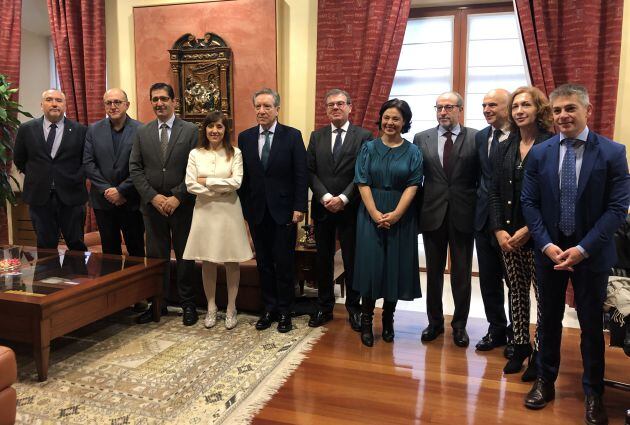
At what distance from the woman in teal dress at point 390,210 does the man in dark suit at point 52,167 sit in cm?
206

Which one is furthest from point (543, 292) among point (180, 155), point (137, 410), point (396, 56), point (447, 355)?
point (396, 56)

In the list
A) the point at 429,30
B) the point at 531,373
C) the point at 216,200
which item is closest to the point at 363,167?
the point at 216,200

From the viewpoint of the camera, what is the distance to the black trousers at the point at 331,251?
3207 millimetres

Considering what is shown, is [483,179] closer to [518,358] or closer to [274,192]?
[518,358]

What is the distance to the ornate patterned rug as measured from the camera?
2.22m

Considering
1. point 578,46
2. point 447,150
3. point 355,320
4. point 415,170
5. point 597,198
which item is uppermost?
point 578,46

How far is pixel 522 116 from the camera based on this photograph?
8.10 feet

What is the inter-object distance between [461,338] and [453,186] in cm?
93

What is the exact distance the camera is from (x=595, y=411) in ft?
6.99

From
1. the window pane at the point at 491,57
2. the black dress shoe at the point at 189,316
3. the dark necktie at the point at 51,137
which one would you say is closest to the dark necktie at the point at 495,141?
the window pane at the point at 491,57

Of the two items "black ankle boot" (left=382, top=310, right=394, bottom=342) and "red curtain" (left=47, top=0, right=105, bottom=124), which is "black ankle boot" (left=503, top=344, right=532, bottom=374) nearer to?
"black ankle boot" (left=382, top=310, right=394, bottom=342)

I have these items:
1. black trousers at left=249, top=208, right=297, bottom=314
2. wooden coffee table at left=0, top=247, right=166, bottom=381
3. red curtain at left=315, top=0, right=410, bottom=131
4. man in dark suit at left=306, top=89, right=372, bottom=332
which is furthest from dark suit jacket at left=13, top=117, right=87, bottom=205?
red curtain at left=315, top=0, right=410, bottom=131

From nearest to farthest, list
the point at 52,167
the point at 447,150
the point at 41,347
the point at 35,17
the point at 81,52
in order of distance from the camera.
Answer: the point at 41,347, the point at 447,150, the point at 52,167, the point at 81,52, the point at 35,17

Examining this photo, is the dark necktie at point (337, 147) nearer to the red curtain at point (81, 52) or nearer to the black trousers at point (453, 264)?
the black trousers at point (453, 264)
